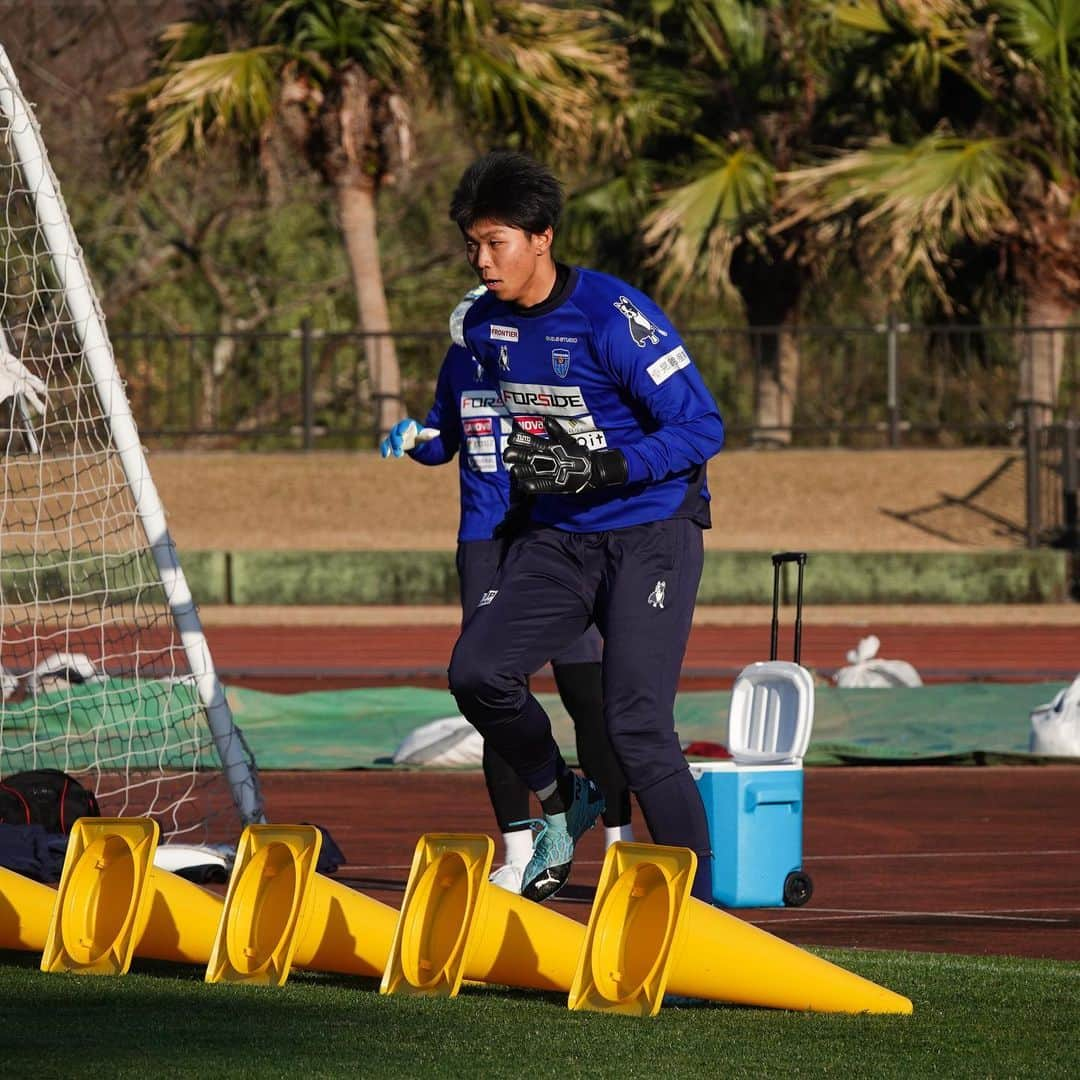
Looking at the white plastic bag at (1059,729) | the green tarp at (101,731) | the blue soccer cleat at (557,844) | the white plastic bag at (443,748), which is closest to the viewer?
the blue soccer cleat at (557,844)

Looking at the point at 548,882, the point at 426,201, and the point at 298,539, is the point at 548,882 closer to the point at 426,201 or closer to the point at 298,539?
the point at 298,539

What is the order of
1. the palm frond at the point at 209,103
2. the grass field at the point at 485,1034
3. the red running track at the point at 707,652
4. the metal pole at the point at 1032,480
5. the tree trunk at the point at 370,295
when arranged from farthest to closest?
the tree trunk at the point at 370,295 < the palm frond at the point at 209,103 < the metal pole at the point at 1032,480 < the red running track at the point at 707,652 < the grass field at the point at 485,1034

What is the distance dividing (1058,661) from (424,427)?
10865mm

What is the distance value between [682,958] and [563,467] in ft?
3.90

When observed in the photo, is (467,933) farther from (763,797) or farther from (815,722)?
(815,722)

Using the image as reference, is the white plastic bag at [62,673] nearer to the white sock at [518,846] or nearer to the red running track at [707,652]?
the red running track at [707,652]

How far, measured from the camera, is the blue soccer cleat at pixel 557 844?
21.2 ft

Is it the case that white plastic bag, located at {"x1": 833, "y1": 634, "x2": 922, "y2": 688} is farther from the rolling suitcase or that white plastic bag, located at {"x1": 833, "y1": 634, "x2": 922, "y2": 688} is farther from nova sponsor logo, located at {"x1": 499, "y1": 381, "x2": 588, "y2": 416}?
nova sponsor logo, located at {"x1": 499, "y1": 381, "x2": 588, "y2": 416}

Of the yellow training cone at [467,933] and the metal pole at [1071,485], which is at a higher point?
the metal pole at [1071,485]

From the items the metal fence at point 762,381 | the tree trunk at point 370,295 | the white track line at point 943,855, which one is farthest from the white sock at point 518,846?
A: the tree trunk at point 370,295

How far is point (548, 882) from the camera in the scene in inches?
255

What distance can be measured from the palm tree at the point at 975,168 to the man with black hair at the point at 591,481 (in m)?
18.4

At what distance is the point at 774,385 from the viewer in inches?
1033

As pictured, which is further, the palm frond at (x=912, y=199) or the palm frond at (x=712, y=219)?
the palm frond at (x=712, y=219)
